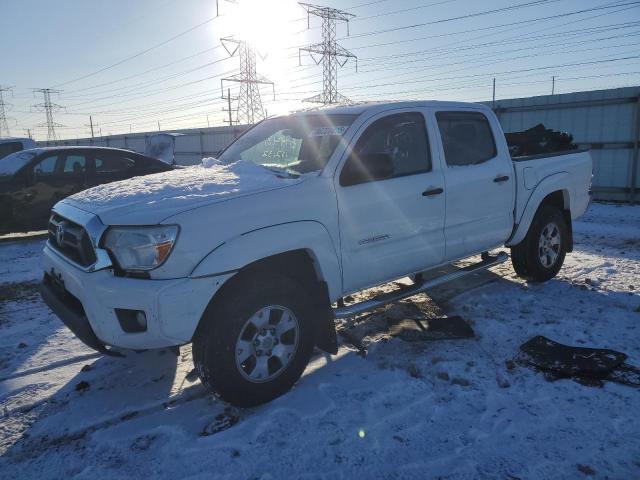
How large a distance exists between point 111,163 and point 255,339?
7213 mm

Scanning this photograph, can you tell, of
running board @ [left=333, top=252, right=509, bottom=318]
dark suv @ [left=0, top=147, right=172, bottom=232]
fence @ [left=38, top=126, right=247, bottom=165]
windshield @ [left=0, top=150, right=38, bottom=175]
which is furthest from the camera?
fence @ [left=38, top=126, right=247, bottom=165]

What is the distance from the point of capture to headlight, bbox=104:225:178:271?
277 cm

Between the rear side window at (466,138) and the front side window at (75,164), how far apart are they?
7.01m

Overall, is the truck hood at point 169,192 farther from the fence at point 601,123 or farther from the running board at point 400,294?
the fence at point 601,123

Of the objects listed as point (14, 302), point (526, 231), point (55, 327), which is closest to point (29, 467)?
point (55, 327)

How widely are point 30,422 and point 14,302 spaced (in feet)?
9.19

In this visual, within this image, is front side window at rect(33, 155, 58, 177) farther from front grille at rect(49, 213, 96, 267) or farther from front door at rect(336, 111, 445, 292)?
front door at rect(336, 111, 445, 292)

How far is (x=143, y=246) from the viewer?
2.79m

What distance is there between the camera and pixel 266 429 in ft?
9.70

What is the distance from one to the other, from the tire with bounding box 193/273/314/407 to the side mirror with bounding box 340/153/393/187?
894mm

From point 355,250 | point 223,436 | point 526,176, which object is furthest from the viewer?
point 526,176

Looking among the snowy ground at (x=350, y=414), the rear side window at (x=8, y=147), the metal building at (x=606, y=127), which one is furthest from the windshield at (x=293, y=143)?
the metal building at (x=606, y=127)

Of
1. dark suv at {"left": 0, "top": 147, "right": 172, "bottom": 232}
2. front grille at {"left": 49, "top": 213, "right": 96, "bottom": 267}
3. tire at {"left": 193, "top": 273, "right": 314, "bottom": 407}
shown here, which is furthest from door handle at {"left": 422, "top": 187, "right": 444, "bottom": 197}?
dark suv at {"left": 0, "top": 147, "right": 172, "bottom": 232}

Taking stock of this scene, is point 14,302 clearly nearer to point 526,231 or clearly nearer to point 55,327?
point 55,327
